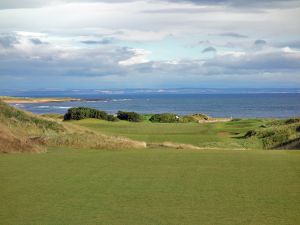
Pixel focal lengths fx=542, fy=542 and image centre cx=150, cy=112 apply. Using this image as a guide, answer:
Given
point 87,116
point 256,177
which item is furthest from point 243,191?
point 87,116

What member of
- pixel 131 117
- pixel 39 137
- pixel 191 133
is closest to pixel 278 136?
pixel 191 133

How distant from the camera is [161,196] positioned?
948cm

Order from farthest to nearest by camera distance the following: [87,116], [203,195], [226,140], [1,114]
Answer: [87,116]
[226,140]
[1,114]
[203,195]

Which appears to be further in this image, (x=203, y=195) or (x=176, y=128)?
(x=176, y=128)

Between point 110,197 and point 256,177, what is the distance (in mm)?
3632

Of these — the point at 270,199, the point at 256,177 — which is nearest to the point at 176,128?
the point at 256,177

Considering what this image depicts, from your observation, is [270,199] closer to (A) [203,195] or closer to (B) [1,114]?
(A) [203,195]

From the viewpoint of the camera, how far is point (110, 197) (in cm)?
932

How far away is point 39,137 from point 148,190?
9970 mm

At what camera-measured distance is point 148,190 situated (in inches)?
391

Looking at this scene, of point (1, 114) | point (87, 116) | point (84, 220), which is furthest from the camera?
point (87, 116)

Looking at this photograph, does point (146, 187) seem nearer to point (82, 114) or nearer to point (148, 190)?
point (148, 190)

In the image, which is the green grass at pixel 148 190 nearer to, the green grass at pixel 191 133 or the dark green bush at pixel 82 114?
the green grass at pixel 191 133

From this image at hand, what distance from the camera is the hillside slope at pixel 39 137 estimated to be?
16.5m
